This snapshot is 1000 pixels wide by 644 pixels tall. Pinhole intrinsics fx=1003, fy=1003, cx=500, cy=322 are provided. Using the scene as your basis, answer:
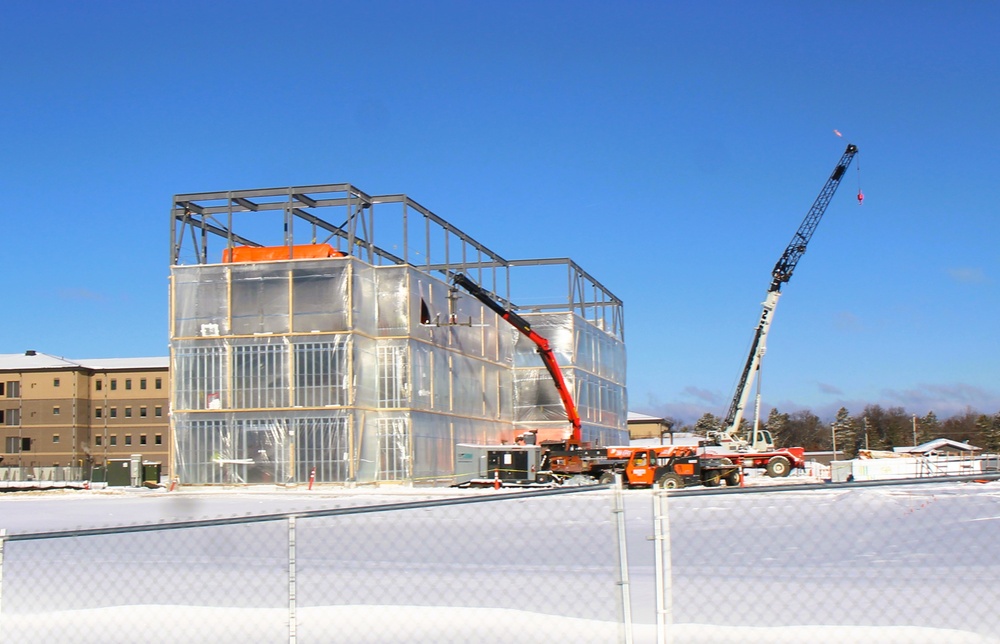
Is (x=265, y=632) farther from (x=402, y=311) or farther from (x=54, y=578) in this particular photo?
(x=402, y=311)

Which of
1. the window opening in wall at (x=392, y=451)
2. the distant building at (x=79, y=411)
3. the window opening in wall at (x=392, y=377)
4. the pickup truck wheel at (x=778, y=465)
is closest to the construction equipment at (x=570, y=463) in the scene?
the window opening in wall at (x=392, y=451)

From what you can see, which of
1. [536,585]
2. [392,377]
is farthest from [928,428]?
[536,585]

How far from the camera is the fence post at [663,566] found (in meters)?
6.58

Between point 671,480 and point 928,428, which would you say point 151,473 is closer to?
point 671,480

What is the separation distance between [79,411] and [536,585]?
4114 inches

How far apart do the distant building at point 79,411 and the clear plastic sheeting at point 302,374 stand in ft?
204

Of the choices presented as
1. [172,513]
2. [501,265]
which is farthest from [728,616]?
[501,265]

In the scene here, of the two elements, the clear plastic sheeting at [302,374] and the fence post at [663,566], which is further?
the clear plastic sheeting at [302,374]

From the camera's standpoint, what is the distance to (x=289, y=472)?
1756 inches

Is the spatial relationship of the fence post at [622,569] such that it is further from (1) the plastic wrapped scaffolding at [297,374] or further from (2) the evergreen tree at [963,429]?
(2) the evergreen tree at [963,429]

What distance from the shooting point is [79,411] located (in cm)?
10475

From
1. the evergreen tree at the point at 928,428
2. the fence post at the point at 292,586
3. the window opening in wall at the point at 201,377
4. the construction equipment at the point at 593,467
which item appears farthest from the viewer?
the evergreen tree at the point at 928,428

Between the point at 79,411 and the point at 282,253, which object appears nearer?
the point at 282,253

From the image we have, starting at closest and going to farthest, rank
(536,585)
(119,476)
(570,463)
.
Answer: (536,585), (570,463), (119,476)
